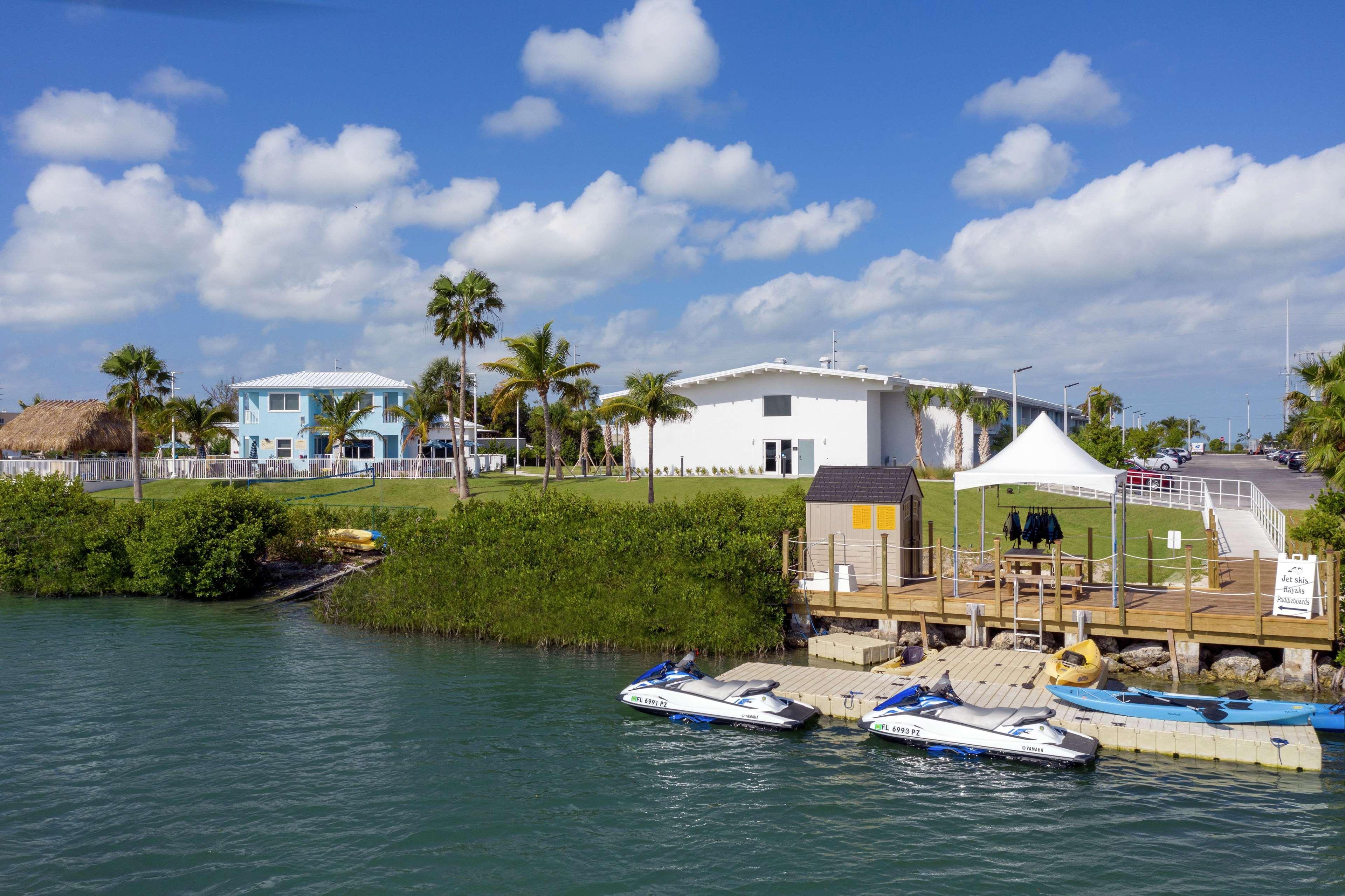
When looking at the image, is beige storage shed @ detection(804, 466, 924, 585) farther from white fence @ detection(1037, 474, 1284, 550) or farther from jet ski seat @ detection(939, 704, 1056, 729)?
white fence @ detection(1037, 474, 1284, 550)

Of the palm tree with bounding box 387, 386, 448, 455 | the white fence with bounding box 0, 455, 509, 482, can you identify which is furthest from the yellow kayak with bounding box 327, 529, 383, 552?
the palm tree with bounding box 387, 386, 448, 455

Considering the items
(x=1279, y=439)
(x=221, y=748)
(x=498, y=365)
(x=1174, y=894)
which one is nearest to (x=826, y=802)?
(x=1174, y=894)

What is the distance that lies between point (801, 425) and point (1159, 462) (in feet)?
135

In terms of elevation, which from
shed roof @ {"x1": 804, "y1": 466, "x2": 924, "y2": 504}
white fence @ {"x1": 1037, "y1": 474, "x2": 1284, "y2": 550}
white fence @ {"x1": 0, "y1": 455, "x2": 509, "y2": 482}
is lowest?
white fence @ {"x1": 1037, "y1": 474, "x2": 1284, "y2": 550}

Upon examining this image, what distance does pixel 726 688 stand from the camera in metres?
16.4

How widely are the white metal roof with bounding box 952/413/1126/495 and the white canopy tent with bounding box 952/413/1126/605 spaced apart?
0.04 ft

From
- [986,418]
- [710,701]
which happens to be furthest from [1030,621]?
[986,418]

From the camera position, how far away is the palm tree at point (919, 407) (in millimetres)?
51812

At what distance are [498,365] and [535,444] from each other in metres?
38.9

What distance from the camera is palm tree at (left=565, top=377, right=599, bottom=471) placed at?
44.3 m

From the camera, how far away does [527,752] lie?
14750 millimetres

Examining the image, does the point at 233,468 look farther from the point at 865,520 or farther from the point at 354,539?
the point at 865,520

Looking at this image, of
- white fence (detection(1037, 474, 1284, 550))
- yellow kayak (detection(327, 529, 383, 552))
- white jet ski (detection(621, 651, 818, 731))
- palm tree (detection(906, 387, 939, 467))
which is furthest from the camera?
palm tree (detection(906, 387, 939, 467))

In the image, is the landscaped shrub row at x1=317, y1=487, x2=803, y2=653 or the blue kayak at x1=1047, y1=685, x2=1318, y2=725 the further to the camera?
the landscaped shrub row at x1=317, y1=487, x2=803, y2=653
